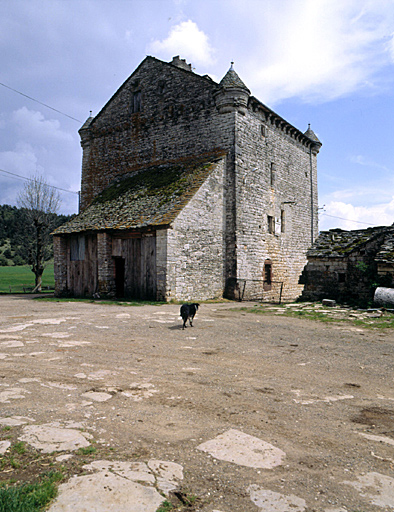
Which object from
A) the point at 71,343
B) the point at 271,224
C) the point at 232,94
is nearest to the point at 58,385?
the point at 71,343

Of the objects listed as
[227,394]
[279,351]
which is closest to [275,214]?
[279,351]

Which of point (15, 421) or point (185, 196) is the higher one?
point (185, 196)

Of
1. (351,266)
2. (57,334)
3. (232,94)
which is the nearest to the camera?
(57,334)

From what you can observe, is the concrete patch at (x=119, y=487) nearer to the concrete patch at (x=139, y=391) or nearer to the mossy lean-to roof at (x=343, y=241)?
the concrete patch at (x=139, y=391)

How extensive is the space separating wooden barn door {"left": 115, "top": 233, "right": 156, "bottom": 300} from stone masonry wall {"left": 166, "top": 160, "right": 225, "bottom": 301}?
105 cm

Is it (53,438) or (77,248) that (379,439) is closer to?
(53,438)

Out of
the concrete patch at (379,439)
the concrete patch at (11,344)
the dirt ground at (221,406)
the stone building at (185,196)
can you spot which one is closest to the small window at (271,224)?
the stone building at (185,196)

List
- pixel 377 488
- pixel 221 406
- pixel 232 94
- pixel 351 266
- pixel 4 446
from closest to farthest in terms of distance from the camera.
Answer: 1. pixel 377 488
2. pixel 4 446
3. pixel 221 406
4. pixel 351 266
5. pixel 232 94

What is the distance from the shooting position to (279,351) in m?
6.95

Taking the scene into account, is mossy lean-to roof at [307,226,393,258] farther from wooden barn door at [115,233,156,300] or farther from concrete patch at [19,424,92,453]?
concrete patch at [19,424,92,453]

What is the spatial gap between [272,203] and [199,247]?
7.09 meters

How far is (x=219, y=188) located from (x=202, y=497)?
1649 centimetres

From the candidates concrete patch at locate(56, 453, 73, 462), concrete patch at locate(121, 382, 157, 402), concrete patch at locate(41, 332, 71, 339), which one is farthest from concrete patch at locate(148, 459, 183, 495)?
concrete patch at locate(41, 332, 71, 339)

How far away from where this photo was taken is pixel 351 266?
16.2 metres
